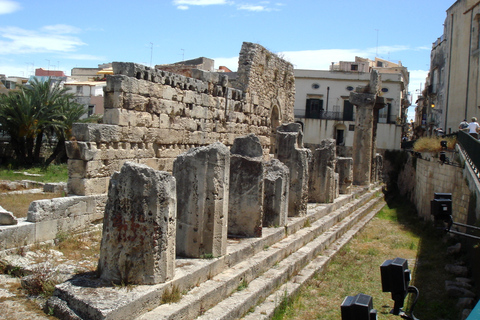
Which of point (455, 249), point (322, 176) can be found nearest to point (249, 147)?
point (322, 176)

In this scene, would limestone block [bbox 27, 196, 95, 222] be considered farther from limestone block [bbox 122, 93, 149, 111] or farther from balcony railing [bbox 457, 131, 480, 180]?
balcony railing [bbox 457, 131, 480, 180]

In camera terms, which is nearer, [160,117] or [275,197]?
[275,197]

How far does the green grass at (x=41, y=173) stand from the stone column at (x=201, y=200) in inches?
377

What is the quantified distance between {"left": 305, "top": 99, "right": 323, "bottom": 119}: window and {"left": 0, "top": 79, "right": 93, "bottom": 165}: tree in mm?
23377

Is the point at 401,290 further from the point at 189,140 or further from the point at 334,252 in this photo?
the point at 189,140

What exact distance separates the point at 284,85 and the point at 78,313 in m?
14.3

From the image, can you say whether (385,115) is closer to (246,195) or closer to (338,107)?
(338,107)

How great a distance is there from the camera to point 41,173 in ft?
54.5

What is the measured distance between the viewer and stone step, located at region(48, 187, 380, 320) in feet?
14.0

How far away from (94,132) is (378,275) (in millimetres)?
5706

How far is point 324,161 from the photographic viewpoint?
12.3m

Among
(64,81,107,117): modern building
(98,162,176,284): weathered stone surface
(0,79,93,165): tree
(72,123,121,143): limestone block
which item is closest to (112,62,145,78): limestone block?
(72,123,121,143): limestone block

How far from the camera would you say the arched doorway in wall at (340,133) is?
1505 inches

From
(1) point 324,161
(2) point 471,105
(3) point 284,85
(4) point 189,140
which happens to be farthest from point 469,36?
(4) point 189,140
